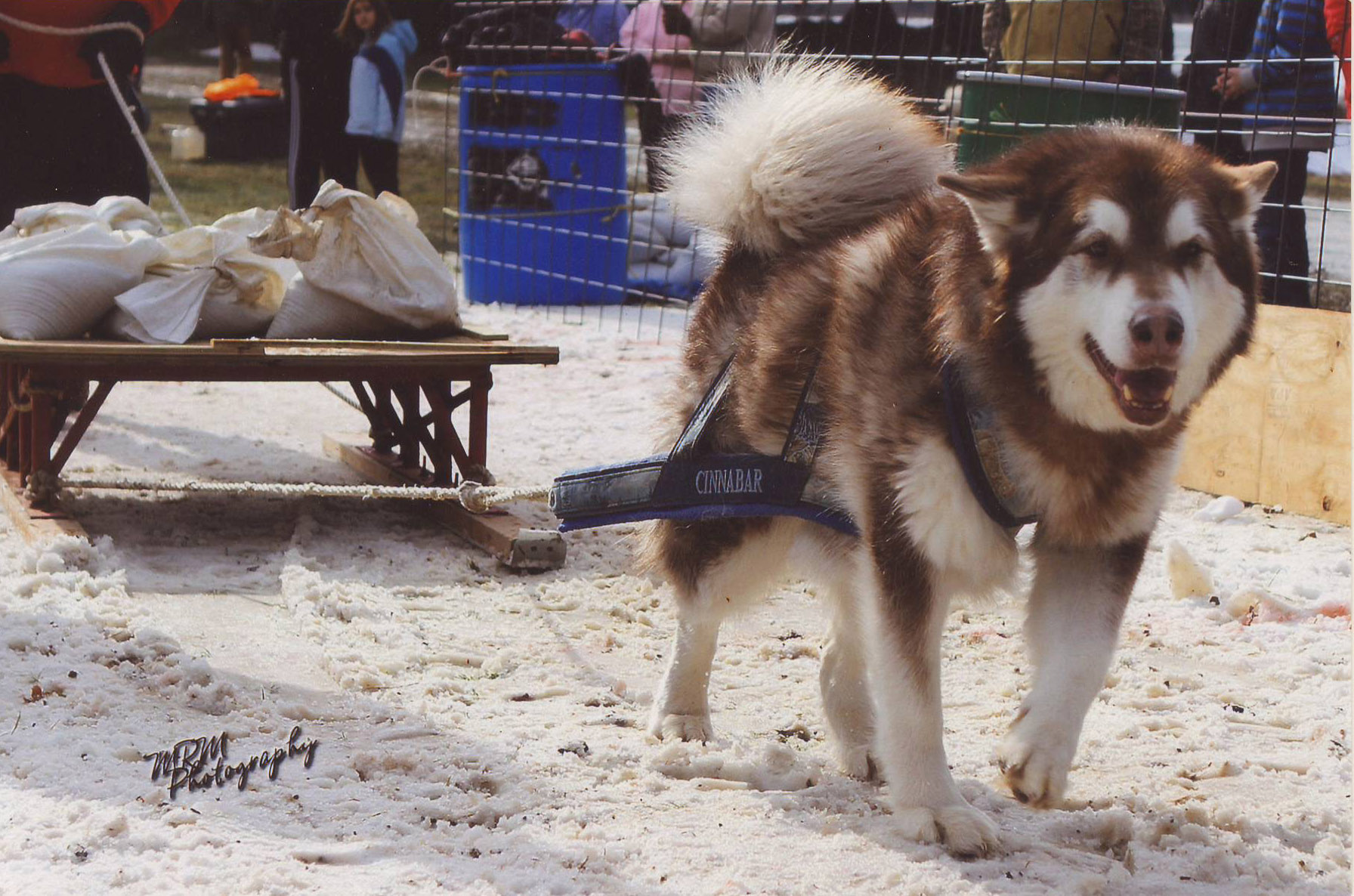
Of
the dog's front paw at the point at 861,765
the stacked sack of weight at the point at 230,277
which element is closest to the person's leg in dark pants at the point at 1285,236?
the stacked sack of weight at the point at 230,277

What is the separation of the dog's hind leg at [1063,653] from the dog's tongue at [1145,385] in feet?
1.21

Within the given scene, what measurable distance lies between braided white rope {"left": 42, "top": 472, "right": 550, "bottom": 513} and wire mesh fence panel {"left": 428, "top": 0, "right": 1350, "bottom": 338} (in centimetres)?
276

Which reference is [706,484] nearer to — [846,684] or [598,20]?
[846,684]

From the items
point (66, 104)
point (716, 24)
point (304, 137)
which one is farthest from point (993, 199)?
point (304, 137)

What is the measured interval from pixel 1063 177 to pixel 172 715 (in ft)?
6.39

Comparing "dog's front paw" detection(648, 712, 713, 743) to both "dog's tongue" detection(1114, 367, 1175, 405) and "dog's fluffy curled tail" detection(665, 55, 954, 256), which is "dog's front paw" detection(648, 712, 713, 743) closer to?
"dog's fluffy curled tail" detection(665, 55, 954, 256)

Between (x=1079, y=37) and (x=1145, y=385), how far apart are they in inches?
159

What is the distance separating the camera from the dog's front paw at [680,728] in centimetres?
295

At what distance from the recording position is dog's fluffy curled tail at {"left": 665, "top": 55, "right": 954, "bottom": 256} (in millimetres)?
2850

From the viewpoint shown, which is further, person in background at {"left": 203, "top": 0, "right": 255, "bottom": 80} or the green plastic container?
person in background at {"left": 203, "top": 0, "right": 255, "bottom": 80}

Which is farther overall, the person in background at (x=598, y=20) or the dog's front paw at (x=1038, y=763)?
the person in background at (x=598, y=20)

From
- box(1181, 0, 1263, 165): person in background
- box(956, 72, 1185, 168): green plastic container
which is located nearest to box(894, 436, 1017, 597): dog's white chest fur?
box(956, 72, 1185, 168): green plastic container

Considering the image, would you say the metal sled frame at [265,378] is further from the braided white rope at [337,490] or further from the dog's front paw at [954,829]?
the dog's front paw at [954,829]

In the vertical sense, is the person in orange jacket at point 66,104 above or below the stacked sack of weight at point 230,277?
above
